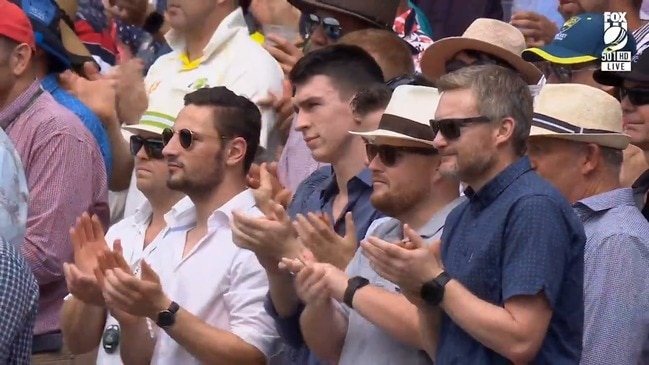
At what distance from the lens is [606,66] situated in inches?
241

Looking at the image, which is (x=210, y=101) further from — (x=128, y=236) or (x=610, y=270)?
(x=610, y=270)

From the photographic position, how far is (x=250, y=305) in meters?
5.50

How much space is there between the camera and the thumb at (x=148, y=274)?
5273 mm

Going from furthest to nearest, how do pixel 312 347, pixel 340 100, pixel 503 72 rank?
pixel 340 100 → pixel 312 347 → pixel 503 72

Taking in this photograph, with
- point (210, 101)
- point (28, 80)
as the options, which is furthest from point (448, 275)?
point (28, 80)

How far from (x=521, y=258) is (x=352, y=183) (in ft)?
4.64

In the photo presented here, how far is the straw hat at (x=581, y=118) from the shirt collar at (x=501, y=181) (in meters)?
0.70

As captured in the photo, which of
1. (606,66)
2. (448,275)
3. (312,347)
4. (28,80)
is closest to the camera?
(448,275)

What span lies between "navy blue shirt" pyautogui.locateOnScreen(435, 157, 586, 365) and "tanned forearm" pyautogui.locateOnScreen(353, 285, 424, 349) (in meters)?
0.20

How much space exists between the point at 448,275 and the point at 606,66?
85.4 inches

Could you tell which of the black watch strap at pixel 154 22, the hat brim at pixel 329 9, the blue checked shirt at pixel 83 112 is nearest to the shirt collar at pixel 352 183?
the hat brim at pixel 329 9

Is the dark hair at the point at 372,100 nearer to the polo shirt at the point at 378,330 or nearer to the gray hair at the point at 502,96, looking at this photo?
the polo shirt at the point at 378,330

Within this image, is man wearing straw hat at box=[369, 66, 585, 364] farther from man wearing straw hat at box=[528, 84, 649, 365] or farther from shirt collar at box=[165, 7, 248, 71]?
shirt collar at box=[165, 7, 248, 71]

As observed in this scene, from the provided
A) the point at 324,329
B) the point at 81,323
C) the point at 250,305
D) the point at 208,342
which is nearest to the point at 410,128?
the point at 324,329
